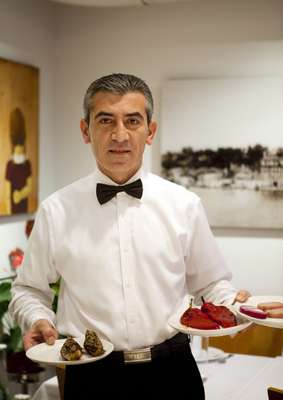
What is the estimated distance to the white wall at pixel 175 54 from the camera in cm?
388

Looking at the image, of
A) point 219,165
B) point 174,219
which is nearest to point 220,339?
point 219,165

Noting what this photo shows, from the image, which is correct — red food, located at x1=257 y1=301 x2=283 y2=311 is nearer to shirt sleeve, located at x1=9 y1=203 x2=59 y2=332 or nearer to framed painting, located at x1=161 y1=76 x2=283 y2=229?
shirt sleeve, located at x1=9 y1=203 x2=59 y2=332

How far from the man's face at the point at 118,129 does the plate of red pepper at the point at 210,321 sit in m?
0.43

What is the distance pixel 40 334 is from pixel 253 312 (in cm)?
57

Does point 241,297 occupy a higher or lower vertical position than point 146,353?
higher

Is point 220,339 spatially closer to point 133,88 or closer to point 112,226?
point 112,226

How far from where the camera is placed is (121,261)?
1823mm

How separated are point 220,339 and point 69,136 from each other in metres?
1.69

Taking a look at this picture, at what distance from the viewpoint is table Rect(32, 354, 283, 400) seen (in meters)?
2.42

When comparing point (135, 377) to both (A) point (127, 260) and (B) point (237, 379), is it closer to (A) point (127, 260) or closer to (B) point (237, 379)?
(A) point (127, 260)

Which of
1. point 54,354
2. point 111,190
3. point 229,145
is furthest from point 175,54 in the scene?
point 54,354

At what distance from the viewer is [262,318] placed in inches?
68.0

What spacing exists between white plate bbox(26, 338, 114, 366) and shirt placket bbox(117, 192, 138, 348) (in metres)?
0.10

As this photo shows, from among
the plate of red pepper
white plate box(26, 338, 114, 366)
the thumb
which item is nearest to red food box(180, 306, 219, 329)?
the plate of red pepper
